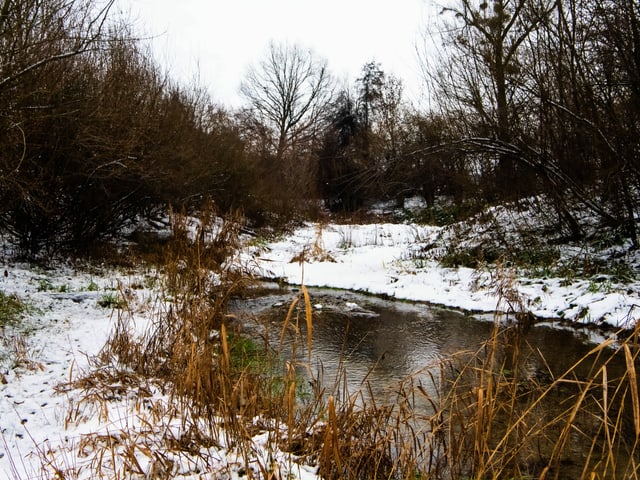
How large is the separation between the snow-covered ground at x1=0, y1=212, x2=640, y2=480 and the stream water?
1.97 ft

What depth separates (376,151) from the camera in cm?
2336

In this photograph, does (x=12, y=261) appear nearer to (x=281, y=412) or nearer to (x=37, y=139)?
(x=37, y=139)

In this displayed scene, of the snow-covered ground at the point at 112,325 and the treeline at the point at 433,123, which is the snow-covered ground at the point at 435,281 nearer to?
the snow-covered ground at the point at 112,325

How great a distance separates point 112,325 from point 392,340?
10.6 ft

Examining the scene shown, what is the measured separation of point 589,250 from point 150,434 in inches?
327

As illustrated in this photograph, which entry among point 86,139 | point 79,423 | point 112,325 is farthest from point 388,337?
point 86,139

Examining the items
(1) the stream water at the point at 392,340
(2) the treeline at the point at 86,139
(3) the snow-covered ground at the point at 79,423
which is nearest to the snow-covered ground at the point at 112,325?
(3) the snow-covered ground at the point at 79,423

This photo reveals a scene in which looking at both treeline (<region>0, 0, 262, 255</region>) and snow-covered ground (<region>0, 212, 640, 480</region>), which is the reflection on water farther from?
treeline (<region>0, 0, 262, 255</region>)

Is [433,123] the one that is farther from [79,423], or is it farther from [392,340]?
[79,423]

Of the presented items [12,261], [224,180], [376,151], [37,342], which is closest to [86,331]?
[37,342]

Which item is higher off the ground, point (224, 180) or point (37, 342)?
point (224, 180)

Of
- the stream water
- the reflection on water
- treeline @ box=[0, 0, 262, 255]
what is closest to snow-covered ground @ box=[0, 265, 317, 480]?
the stream water

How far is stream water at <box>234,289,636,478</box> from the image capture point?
181 inches

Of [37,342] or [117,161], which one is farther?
[117,161]
